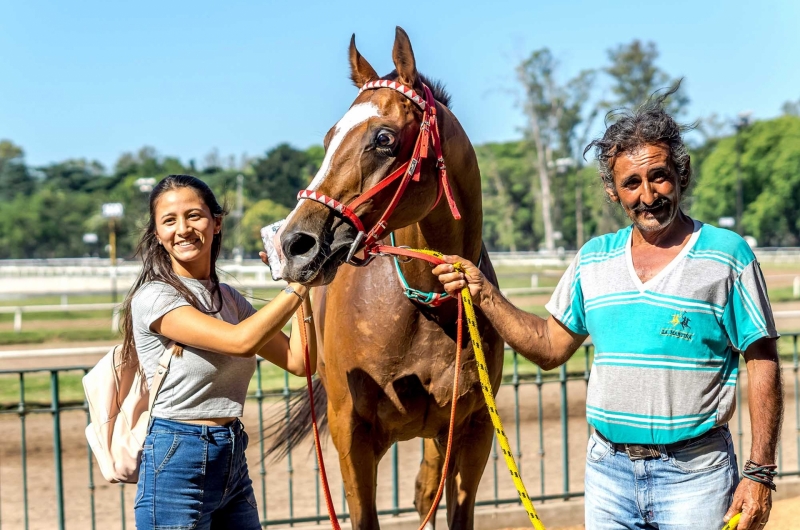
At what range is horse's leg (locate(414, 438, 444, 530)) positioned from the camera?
4.41 metres

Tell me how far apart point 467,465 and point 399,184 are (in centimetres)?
148

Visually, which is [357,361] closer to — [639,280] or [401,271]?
[401,271]

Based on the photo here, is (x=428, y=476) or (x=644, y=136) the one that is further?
(x=428, y=476)

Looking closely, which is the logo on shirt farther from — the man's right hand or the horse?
the horse

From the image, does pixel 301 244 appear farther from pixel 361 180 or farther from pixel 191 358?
pixel 191 358

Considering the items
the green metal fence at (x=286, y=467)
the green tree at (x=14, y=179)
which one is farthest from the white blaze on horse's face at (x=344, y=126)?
the green tree at (x=14, y=179)

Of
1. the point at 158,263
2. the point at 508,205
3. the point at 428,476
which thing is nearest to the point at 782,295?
the point at 428,476

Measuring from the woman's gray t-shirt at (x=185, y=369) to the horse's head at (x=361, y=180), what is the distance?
399 mm

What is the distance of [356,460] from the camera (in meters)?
3.52

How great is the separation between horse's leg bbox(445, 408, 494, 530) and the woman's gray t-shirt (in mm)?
1244

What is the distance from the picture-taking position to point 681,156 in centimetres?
236

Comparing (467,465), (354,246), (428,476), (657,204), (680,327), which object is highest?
(657,204)

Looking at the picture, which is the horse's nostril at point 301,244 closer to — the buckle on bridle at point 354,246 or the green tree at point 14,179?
the buckle on bridle at point 354,246

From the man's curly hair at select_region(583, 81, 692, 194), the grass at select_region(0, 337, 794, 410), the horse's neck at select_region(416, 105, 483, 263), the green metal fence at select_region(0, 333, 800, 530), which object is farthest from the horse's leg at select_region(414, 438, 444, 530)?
the grass at select_region(0, 337, 794, 410)
